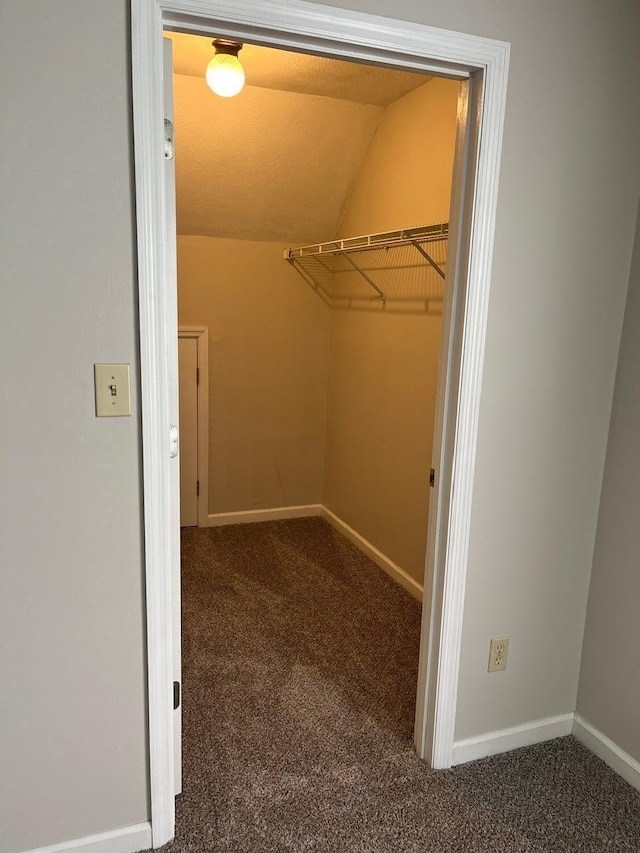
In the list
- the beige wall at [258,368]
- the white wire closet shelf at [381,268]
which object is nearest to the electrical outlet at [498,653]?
the white wire closet shelf at [381,268]

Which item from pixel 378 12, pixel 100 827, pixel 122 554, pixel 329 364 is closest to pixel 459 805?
pixel 100 827

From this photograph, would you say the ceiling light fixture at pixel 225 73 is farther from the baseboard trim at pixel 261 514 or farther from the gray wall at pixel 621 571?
the baseboard trim at pixel 261 514

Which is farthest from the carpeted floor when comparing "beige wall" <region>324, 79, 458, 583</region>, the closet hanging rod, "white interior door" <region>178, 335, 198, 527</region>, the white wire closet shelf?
the closet hanging rod

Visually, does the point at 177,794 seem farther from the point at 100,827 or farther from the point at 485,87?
the point at 485,87

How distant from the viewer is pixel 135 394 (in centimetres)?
145

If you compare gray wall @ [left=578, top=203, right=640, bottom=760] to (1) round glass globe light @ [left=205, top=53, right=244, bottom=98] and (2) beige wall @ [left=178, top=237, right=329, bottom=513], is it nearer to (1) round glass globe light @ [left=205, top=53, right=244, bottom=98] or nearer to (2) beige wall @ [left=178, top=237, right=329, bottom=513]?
(1) round glass globe light @ [left=205, top=53, right=244, bottom=98]

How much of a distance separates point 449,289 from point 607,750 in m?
1.56

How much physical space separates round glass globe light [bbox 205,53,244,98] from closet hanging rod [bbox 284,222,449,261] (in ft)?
2.79

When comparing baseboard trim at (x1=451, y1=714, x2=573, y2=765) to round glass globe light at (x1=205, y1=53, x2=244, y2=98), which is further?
round glass globe light at (x1=205, y1=53, x2=244, y2=98)

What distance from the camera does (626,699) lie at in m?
1.94

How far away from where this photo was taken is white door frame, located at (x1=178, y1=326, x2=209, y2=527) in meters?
3.62

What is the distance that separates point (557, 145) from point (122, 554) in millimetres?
1583

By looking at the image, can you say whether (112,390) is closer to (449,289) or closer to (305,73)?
(449,289)

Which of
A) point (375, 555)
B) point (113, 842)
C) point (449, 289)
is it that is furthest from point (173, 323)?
point (375, 555)
